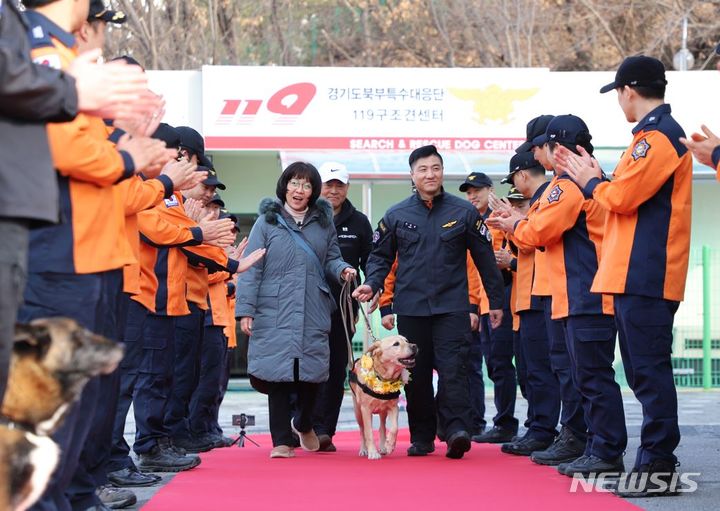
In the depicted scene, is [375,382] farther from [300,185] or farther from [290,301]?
[300,185]

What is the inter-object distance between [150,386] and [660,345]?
3471mm

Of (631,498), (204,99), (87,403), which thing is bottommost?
(631,498)

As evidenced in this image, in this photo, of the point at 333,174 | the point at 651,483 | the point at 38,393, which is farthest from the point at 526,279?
the point at 38,393

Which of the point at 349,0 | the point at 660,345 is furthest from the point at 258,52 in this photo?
the point at 660,345

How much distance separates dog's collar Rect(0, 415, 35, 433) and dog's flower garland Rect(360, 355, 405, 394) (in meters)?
5.93

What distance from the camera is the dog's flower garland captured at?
9570 millimetres

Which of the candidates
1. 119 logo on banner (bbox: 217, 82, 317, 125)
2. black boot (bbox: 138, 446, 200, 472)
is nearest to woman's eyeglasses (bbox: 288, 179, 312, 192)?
black boot (bbox: 138, 446, 200, 472)

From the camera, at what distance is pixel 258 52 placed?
31.4 metres

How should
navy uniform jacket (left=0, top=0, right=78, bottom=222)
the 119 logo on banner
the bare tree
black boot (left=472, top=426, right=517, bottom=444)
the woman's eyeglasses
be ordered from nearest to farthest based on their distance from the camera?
navy uniform jacket (left=0, top=0, right=78, bottom=222) < the woman's eyeglasses < black boot (left=472, top=426, right=517, bottom=444) < the 119 logo on banner < the bare tree

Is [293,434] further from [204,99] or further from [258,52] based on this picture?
[258,52]

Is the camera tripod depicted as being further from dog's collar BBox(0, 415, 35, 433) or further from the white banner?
the white banner

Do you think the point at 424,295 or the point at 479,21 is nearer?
the point at 424,295

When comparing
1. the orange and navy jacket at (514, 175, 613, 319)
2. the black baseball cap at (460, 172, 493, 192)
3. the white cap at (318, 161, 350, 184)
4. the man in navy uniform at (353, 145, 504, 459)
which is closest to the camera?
the orange and navy jacket at (514, 175, 613, 319)

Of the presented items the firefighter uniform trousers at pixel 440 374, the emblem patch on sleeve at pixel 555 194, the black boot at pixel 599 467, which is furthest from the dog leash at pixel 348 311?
the black boot at pixel 599 467
